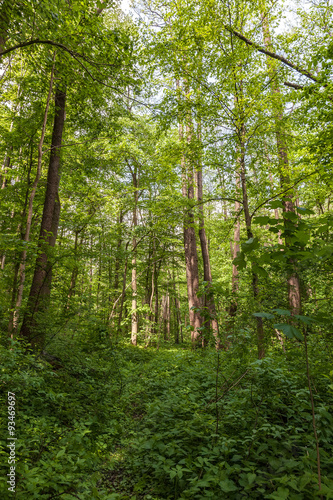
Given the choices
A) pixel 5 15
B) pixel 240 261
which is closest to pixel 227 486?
pixel 240 261

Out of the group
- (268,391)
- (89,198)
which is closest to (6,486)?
(268,391)

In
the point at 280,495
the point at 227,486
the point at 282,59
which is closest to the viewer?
the point at 280,495

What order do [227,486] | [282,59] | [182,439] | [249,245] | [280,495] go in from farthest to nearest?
[282,59] → [182,439] → [227,486] → [280,495] → [249,245]

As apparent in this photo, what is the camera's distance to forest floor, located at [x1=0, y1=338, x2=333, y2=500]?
2410mm

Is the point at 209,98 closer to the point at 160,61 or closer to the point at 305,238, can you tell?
→ the point at 160,61

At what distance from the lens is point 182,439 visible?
3.24 metres

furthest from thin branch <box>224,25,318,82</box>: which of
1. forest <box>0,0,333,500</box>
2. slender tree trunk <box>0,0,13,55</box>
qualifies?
slender tree trunk <box>0,0,13,55</box>

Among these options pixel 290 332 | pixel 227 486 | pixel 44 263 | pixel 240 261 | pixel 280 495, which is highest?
pixel 44 263

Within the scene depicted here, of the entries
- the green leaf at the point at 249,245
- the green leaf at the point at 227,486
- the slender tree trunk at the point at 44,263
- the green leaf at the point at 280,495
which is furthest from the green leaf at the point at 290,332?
the slender tree trunk at the point at 44,263

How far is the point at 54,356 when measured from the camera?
21.4ft

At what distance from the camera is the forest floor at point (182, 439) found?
2410 millimetres

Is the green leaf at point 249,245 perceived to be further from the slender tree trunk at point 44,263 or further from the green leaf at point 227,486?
the slender tree trunk at point 44,263

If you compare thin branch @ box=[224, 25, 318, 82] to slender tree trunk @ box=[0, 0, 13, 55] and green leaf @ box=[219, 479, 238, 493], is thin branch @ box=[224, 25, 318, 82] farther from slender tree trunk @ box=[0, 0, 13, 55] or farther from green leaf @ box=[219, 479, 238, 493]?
green leaf @ box=[219, 479, 238, 493]

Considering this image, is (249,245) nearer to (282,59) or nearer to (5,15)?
(5,15)
